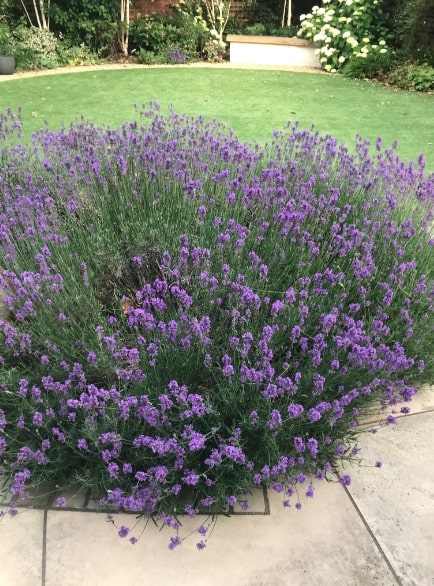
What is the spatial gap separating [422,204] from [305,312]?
5.51 ft

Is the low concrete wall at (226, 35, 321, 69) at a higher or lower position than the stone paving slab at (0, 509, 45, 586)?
higher

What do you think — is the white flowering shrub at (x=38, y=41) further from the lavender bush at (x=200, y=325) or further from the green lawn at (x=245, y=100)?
the lavender bush at (x=200, y=325)

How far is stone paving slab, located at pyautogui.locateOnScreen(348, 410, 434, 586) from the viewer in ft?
5.88

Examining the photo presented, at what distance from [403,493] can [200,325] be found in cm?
105

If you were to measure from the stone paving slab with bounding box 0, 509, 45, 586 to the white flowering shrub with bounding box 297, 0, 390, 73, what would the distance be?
1103cm

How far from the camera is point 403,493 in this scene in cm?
202

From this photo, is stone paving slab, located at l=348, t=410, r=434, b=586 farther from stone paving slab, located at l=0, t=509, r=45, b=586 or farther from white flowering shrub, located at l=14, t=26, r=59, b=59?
white flowering shrub, located at l=14, t=26, r=59, b=59

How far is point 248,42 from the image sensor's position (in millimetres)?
11805

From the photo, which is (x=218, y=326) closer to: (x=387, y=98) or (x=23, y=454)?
(x=23, y=454)

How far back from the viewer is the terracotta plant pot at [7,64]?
10.1 m

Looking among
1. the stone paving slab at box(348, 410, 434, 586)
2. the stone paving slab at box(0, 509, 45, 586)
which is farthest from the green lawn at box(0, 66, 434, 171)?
the stone paving slab at box(0, 509, 45, 586)

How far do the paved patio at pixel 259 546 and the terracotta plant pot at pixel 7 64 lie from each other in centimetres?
1044

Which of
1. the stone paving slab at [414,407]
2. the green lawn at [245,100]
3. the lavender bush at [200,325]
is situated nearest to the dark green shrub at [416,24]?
the green lawn at [245,100]

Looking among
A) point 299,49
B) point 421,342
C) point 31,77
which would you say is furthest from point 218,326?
point 299,49
